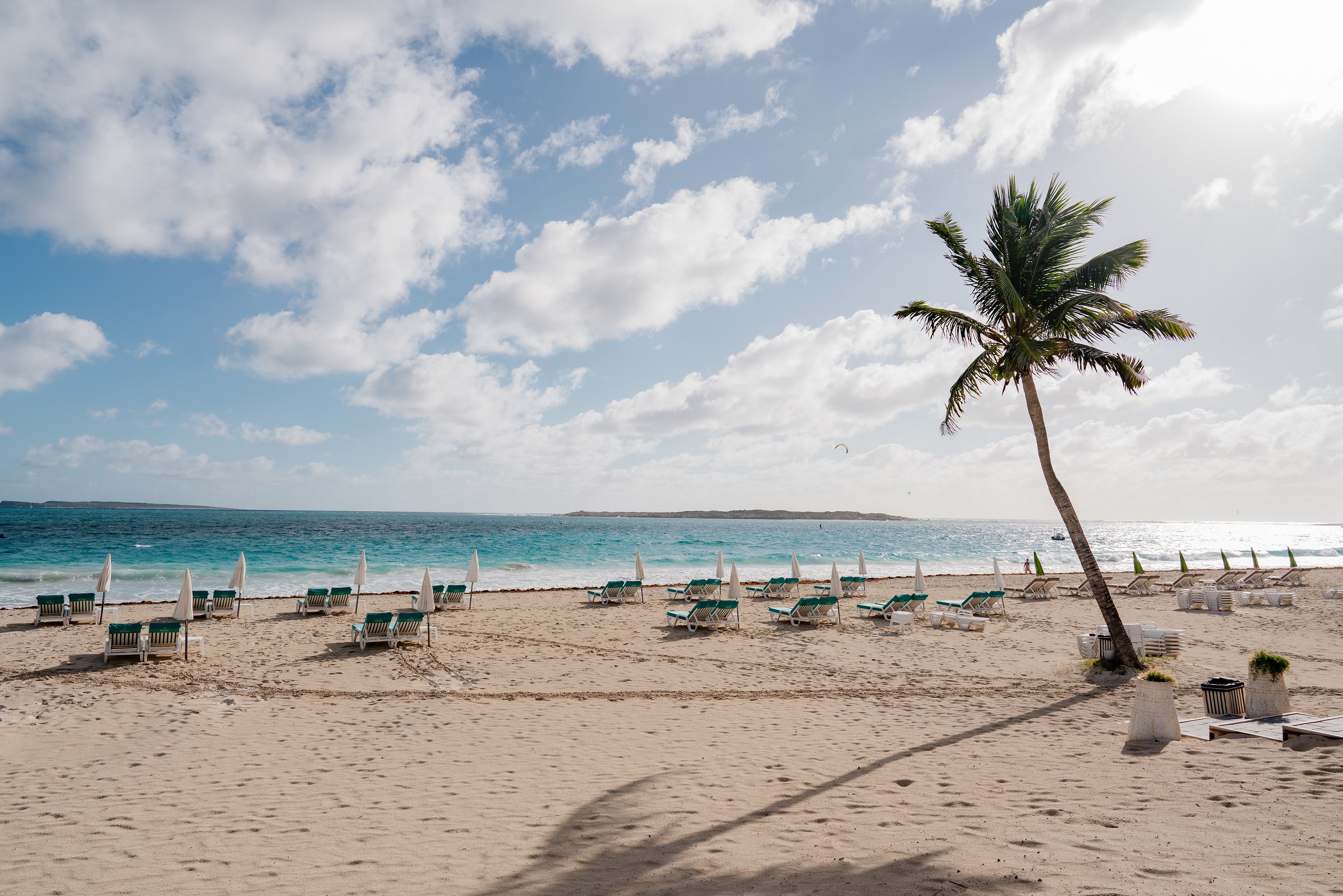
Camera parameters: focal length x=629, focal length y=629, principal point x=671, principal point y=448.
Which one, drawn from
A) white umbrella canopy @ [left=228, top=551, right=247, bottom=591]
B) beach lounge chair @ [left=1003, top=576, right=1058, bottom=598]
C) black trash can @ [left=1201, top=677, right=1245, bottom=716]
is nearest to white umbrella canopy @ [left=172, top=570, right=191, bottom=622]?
white umbrella canopy @ [left=228, top=551, right=247, bottom=591]

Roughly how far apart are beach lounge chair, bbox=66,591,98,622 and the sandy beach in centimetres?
307

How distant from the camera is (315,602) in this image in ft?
→ 53.2

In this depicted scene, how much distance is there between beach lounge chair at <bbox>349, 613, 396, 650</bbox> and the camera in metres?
11.9

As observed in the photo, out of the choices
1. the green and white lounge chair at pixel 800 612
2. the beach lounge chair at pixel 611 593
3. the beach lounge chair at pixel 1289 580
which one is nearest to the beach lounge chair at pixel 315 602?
the beach lounge chair at pixel 611 593

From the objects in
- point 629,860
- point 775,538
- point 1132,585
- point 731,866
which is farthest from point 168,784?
point 775,538

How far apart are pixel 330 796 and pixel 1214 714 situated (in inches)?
364

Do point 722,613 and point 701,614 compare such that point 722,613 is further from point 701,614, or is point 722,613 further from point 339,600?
point 339,600

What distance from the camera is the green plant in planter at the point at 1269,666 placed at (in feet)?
22.7

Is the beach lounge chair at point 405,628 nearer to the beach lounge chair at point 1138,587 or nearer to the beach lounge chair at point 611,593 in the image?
the beach lounge chair at point 611,593

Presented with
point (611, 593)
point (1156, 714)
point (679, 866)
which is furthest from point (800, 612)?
point (679, 866)

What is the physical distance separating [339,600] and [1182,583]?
28055 millimetres

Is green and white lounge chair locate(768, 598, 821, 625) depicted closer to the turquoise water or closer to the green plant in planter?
the green plant in planter

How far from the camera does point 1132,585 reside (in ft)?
74.4

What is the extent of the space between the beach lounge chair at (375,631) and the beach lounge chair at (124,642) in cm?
329
